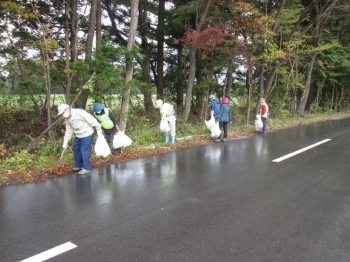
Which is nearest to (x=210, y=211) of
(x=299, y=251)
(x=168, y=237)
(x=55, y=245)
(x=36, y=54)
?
(x=168, y=237)

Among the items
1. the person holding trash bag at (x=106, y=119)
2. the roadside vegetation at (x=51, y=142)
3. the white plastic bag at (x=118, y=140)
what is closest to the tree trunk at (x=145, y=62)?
the roadside vegetation at (x=51, y=142)

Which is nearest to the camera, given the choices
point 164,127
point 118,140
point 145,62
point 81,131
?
point 81,131

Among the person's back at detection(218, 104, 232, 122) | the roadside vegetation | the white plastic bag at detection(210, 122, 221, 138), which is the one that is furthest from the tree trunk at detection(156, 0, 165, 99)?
the white plastic bag at detection(210, 122, 221, 138)

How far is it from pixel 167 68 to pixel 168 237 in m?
15.0

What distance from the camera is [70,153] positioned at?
296 inches

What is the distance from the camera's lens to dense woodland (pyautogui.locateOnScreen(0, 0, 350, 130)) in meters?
8.74

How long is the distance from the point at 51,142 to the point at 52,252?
6157 mm

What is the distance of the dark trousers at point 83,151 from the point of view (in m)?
6.12

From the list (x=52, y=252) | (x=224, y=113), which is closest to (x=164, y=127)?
(x=224, y=113)

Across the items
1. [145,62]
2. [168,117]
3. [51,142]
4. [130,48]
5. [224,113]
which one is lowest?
[51,142]

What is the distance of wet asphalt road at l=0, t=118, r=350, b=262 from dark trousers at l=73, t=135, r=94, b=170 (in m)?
0.35

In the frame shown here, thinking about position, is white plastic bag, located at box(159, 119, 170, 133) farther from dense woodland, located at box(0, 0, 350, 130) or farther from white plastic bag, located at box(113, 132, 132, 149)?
white plastic bag, located at box(113, 132, 132, 149)

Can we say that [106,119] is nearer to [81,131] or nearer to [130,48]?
[81,131]

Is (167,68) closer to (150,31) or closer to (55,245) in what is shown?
(150,31)
